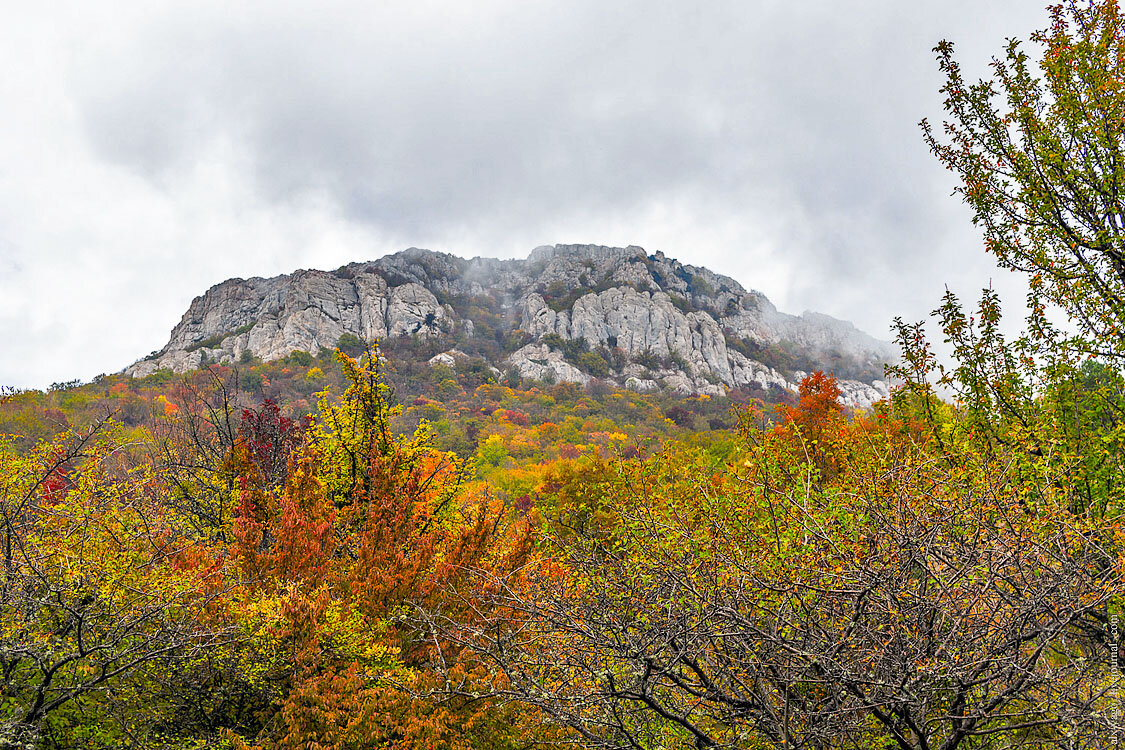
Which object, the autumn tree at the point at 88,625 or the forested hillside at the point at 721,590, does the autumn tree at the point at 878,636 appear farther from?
the autumn tree at the point at 88,625

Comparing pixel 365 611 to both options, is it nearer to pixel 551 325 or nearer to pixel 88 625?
pixel 88 625

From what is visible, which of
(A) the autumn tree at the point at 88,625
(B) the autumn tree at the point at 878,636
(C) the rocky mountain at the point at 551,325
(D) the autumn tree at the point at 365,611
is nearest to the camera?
(B) the autumn tree at the point at 878,636

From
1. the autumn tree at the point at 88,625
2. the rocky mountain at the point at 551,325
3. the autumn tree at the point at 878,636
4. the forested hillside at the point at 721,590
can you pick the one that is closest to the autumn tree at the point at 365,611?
the forested hillside at the point at 721,590

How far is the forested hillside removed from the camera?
3.19 m

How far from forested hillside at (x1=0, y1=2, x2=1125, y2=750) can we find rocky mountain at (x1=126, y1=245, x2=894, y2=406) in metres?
82.6

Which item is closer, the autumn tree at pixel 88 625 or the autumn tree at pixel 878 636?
the autumn tree at pixel 878 636

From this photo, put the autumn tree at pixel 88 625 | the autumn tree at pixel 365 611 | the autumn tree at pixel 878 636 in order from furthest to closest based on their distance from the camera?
the autumn tree at pixel 365 611 < the autumn tree at pixel 88 625 < the autumn tree at pixel 878 636

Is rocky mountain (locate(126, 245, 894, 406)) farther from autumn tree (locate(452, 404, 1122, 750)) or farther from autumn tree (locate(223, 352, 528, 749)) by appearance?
autumn tree (locate(452, 404, 1122, 750))

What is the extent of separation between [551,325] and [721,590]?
112664 mm

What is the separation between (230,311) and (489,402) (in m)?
73.3

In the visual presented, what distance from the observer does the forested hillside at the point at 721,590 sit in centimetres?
319

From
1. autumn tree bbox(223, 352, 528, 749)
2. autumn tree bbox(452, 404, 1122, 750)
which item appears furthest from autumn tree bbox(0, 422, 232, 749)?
autumn tree bbox(452, 404, 1122, 750)

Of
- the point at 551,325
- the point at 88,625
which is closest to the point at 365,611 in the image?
the point at 88,625

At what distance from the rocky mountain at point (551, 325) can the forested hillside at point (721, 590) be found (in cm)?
8262
